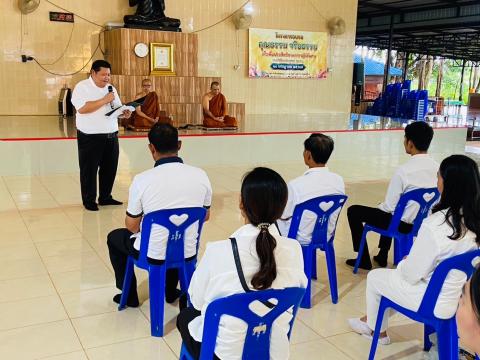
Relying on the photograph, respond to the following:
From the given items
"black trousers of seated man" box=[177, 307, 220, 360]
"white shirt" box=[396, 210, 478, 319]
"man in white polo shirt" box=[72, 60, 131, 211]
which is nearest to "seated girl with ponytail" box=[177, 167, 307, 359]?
"black trousers of seated man" box=[177, 307, 220, 360]

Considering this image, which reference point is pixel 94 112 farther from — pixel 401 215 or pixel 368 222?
pixel 401 215

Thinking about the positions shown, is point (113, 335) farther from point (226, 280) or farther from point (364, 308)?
point (364, 308)

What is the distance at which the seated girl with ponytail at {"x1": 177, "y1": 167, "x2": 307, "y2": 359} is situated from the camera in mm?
1467

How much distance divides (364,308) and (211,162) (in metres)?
4.63

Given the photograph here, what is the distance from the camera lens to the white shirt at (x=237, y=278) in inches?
58.0

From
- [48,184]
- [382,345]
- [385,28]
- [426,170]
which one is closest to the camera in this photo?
[382,345]

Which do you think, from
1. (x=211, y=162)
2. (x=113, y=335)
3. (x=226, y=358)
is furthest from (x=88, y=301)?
(x=211, y=162)

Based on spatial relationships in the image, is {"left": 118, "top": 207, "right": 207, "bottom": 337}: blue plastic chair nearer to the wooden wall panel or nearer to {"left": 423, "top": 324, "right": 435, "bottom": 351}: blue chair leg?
{"left": 423, "top": 324, "right": 435, "bottom": 351}: blue chair leg

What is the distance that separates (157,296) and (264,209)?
106 cm

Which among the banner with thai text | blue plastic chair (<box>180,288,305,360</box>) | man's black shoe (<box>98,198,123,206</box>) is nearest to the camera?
blue plastic chair (<box>180,288,305,360</box>)

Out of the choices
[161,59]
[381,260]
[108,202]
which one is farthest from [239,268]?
[161,59]

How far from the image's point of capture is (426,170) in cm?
292

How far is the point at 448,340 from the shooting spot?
6.36 ft

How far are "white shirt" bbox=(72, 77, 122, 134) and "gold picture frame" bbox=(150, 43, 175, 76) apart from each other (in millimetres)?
5706
